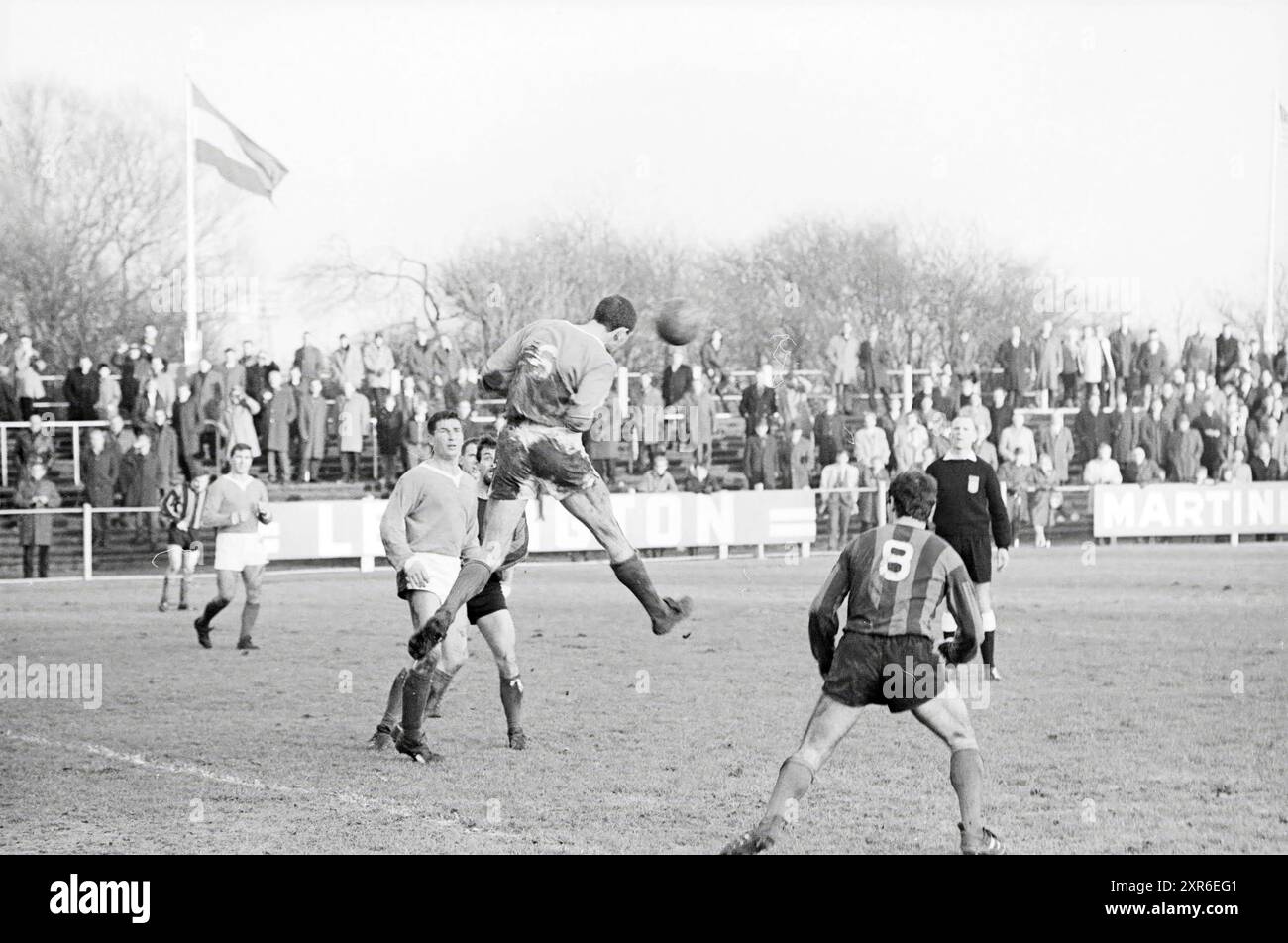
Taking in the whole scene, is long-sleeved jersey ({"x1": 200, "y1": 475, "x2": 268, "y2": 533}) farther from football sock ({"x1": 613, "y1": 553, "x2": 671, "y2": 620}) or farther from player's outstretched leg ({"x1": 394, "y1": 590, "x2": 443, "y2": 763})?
football sock ({"x1": 613, "y1": 553, "x2": 671, "y2": 620})

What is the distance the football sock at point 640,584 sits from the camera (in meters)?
8.24

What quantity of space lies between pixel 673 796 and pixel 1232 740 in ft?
Answer: 12.7

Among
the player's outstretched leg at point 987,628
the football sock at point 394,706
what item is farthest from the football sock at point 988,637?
the football sock at point 394,706

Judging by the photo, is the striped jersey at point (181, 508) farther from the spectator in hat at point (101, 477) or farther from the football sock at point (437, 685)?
the football sock at point (437, 685)

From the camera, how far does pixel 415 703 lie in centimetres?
1024

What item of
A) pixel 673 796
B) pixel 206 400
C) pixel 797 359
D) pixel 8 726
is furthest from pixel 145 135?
pixel 673 796

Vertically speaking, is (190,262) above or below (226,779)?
above

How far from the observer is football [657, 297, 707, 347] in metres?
7.79

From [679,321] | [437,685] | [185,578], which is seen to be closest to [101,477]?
[185,578]

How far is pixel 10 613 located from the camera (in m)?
19.3

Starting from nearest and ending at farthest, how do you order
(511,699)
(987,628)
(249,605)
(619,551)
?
(619,551) → (511,699) → (987,628) → (249,605)

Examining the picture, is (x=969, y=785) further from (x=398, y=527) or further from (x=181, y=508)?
(x=181, y=508)

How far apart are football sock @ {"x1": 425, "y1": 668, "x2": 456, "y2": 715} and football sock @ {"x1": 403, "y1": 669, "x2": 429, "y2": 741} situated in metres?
0.11
